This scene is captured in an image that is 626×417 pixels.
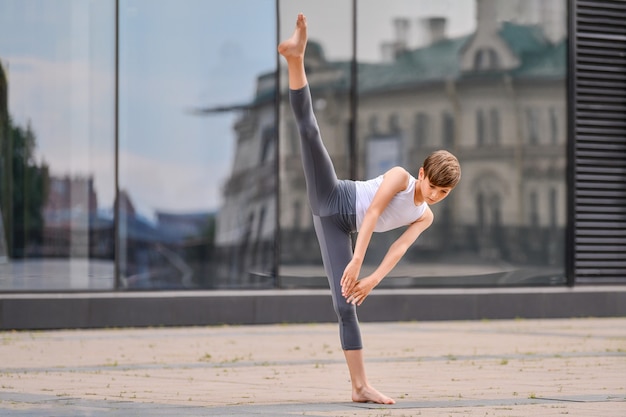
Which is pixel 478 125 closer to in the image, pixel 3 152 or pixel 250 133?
pixel 250 133

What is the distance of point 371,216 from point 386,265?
0.27 meters

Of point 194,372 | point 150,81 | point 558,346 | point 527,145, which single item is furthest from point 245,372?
point 527,145

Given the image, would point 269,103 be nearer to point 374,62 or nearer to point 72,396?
point 374,62

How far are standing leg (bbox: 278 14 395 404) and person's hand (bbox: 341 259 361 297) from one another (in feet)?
1.28

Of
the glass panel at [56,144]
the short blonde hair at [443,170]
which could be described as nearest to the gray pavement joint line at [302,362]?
the short blonde hair at [443,170]

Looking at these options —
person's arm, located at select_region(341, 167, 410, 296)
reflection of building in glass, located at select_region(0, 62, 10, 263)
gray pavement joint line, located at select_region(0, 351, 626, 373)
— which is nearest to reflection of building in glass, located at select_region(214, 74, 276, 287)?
reflection of building in glass, located at select_region(0, 62, 10, 263)

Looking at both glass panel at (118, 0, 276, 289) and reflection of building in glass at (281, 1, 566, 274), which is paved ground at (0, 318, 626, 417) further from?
reflection of building in glass at (281, 1, 566, 274)

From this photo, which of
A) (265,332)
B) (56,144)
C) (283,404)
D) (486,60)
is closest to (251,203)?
(265,332)

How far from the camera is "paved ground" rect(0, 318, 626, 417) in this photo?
6520mm

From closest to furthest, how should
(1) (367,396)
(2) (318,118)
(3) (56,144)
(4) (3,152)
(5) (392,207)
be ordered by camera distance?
(5) (392,207) → (1) (367,396) → (4) (3,152) → (3) (56,144) → (2) (318,118)

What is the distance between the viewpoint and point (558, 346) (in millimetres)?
10500

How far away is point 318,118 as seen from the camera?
13586 millimetres

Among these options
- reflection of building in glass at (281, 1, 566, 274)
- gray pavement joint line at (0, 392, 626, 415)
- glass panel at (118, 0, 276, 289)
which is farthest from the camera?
reflection of building in glass at (281, 1, 566, 274)

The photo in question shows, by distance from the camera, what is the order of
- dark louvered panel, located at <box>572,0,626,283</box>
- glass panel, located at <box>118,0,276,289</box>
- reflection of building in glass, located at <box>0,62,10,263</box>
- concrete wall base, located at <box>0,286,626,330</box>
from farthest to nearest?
dark louvered panel, located at <box>572,0,626,283</box>
glass panel, located at <box>118,0,276,289</box>
reflection of building in glass, located at <box>0,62,10,263</box>
concrete wall base, located at <box>0,286,626,330</box>
